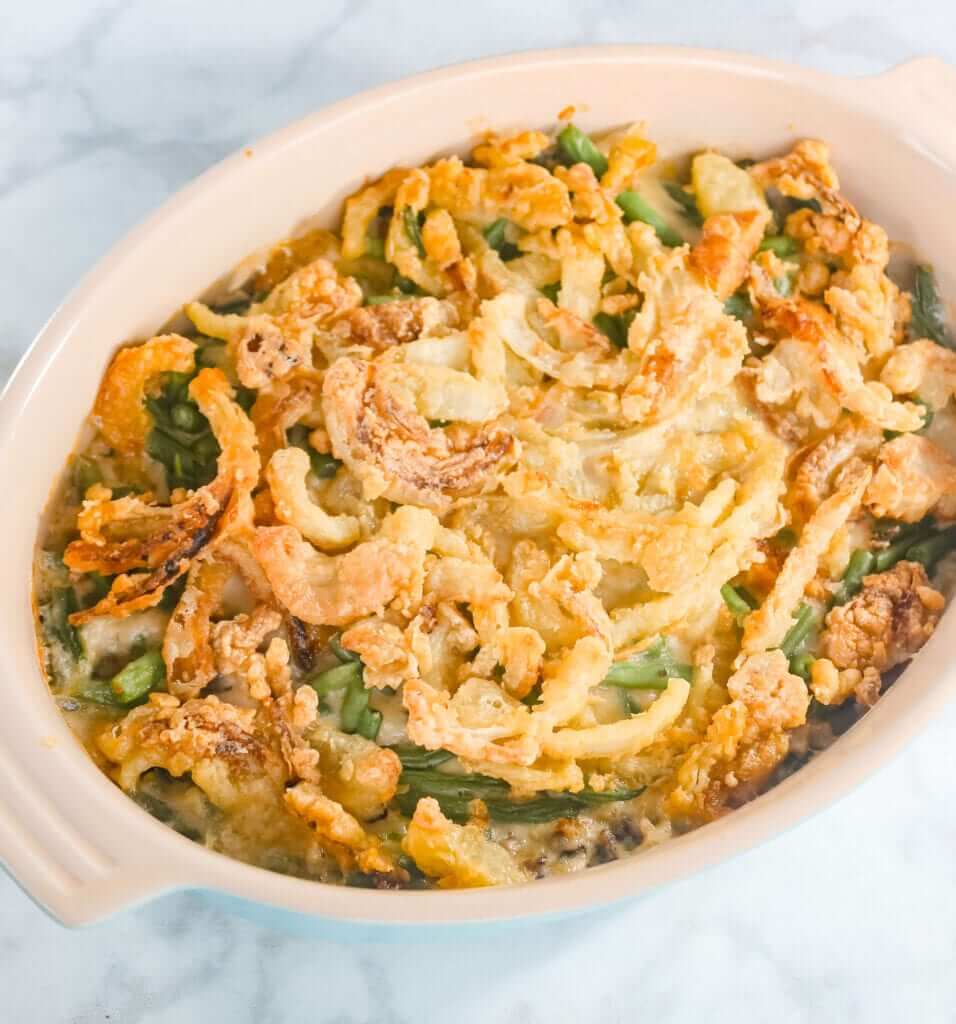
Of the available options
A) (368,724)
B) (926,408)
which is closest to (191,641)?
(368,724)

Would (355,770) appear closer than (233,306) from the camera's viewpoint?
Yes

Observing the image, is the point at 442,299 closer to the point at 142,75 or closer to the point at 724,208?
the point at 724,208

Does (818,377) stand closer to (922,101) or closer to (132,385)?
(922,101)

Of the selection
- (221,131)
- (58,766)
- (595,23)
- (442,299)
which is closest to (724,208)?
(442,299)

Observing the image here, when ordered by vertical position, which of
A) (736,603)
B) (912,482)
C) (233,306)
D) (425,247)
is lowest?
(233,306)

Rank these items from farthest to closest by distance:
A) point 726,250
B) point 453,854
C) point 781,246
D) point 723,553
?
point 781,246 → point 726,250 → point 723,553 → point 453,854

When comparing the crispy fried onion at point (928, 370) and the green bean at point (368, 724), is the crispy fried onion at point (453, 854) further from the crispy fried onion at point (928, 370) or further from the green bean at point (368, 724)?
the crispy fried onion at point (928, 370)
